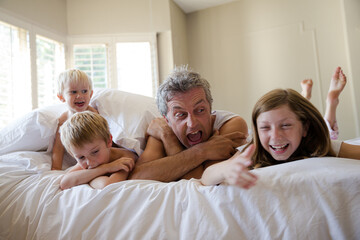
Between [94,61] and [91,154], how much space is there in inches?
112

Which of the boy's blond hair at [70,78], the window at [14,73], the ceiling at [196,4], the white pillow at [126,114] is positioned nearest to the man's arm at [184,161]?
the white pillow at [126,114]

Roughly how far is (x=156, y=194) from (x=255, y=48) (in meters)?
3.54

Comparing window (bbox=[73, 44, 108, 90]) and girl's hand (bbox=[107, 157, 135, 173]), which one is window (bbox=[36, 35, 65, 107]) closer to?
window (bbox=[73, 44, 108, 90])

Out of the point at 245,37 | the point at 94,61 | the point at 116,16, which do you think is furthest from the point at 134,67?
the point at 245,37

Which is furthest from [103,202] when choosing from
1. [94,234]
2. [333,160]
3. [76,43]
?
[76,43]

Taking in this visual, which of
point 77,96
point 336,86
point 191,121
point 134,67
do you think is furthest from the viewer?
point 134,67

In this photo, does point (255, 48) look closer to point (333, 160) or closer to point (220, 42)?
point (220, 42)

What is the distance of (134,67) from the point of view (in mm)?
3951

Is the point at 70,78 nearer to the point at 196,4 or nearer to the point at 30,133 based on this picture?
the point at 30,133

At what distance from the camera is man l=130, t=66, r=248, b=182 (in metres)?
1.22

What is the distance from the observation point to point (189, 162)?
4.00 feet

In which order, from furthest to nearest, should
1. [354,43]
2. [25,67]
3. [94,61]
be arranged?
[94,61]
[354,43]
[25,67]

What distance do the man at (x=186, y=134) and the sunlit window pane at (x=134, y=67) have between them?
2535mm

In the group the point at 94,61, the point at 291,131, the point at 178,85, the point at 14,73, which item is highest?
the point at 94,61
